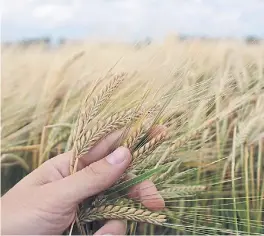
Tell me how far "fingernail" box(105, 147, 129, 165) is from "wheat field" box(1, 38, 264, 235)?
2 centimetres

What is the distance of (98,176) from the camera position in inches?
45.1

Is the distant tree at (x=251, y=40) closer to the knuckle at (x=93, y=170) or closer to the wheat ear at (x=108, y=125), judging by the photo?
the wheat ear at (x=108, y=125)

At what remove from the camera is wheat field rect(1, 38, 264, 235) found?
44.1 inches

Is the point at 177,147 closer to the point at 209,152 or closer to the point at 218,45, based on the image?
the point at 209,152

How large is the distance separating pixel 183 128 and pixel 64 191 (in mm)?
303

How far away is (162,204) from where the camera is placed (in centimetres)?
117

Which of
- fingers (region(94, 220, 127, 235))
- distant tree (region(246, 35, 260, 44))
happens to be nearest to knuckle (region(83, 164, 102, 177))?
fingers (region(94, 220, 127, 235))

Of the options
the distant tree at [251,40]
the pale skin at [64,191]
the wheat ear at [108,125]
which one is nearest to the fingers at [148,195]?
the pale skin at [64,191]

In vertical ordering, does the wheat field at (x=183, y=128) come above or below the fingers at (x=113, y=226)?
above

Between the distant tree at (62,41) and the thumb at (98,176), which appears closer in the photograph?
the thumb at (98,176)

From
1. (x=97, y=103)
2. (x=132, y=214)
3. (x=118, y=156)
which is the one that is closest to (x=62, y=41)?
(x=97, y=103)

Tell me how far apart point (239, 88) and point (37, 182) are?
523mm

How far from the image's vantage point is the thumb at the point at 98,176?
3.76 ft

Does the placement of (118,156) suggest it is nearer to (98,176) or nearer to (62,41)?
(98,176)
